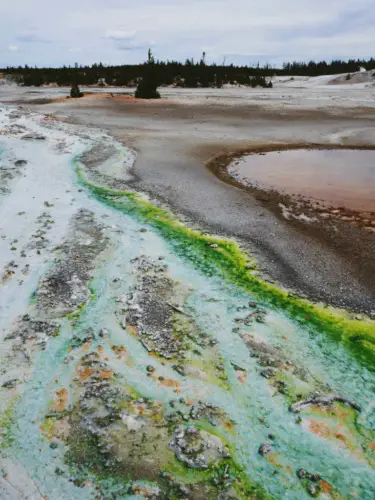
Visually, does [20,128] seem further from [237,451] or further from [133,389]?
[237,451]

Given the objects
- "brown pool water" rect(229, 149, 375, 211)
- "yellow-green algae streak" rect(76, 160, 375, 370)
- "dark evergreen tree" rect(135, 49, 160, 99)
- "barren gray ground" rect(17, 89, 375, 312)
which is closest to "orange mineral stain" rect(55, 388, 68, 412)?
"yellow-green algae streak" rect(76, 160, 375, 370)

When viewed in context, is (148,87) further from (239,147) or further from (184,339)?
(184,339)

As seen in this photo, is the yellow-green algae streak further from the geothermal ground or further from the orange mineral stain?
the orange mineral stain

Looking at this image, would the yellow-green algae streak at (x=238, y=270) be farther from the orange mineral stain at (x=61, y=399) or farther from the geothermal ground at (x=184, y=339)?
the orange mineral stain at (x=61, y=399)

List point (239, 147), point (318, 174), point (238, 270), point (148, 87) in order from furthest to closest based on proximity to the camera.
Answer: point (148, 87), point (239, 147), point (318, 174), point (238, 270)

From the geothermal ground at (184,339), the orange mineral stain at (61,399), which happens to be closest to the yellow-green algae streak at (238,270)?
the geothermal ground at (184,339)

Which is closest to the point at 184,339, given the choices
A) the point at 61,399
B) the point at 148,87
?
the point at 61,399

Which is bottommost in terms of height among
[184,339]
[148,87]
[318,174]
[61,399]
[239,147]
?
[61,399]
